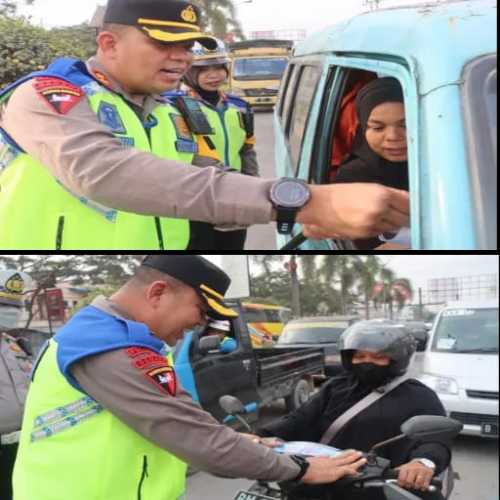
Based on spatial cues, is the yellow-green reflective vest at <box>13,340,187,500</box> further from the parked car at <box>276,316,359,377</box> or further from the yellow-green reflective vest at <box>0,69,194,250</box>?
the parked car at <box>276,316,359,377</box>

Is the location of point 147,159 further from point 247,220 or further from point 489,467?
point 489,467

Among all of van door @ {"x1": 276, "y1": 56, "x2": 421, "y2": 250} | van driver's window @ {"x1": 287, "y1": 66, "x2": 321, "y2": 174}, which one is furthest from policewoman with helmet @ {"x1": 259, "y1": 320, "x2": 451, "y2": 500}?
van driver's window @ {"x1": 287, "y1": 66, "x2": 321, "y2": 174}

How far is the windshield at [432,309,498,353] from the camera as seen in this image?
1.30m

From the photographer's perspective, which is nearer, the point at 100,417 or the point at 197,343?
the point at 100,417

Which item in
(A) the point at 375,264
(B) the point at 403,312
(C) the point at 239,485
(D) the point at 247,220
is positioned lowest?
(C) the point at 239,485

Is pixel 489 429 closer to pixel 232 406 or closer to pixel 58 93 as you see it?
pixel 232 406

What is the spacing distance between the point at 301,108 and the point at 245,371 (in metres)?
0.79

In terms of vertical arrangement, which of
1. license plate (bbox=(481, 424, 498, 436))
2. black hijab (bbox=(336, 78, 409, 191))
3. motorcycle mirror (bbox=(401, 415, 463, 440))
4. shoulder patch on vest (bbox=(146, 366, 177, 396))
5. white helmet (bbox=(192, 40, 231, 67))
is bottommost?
motorcycle mirror (bbox=(401, 415, 463, 440))

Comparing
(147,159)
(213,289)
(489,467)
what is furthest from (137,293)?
(489,467)

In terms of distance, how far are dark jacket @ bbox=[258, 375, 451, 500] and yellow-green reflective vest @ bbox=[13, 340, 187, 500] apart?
382 millimetres

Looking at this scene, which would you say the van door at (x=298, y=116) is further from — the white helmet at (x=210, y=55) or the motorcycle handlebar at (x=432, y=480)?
the motorcycle handlebar at (x=432, y=480)

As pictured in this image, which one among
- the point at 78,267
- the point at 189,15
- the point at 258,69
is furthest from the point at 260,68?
the point at 78,267

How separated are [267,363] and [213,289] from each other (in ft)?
1.78

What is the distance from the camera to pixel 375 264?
1.28 metres
